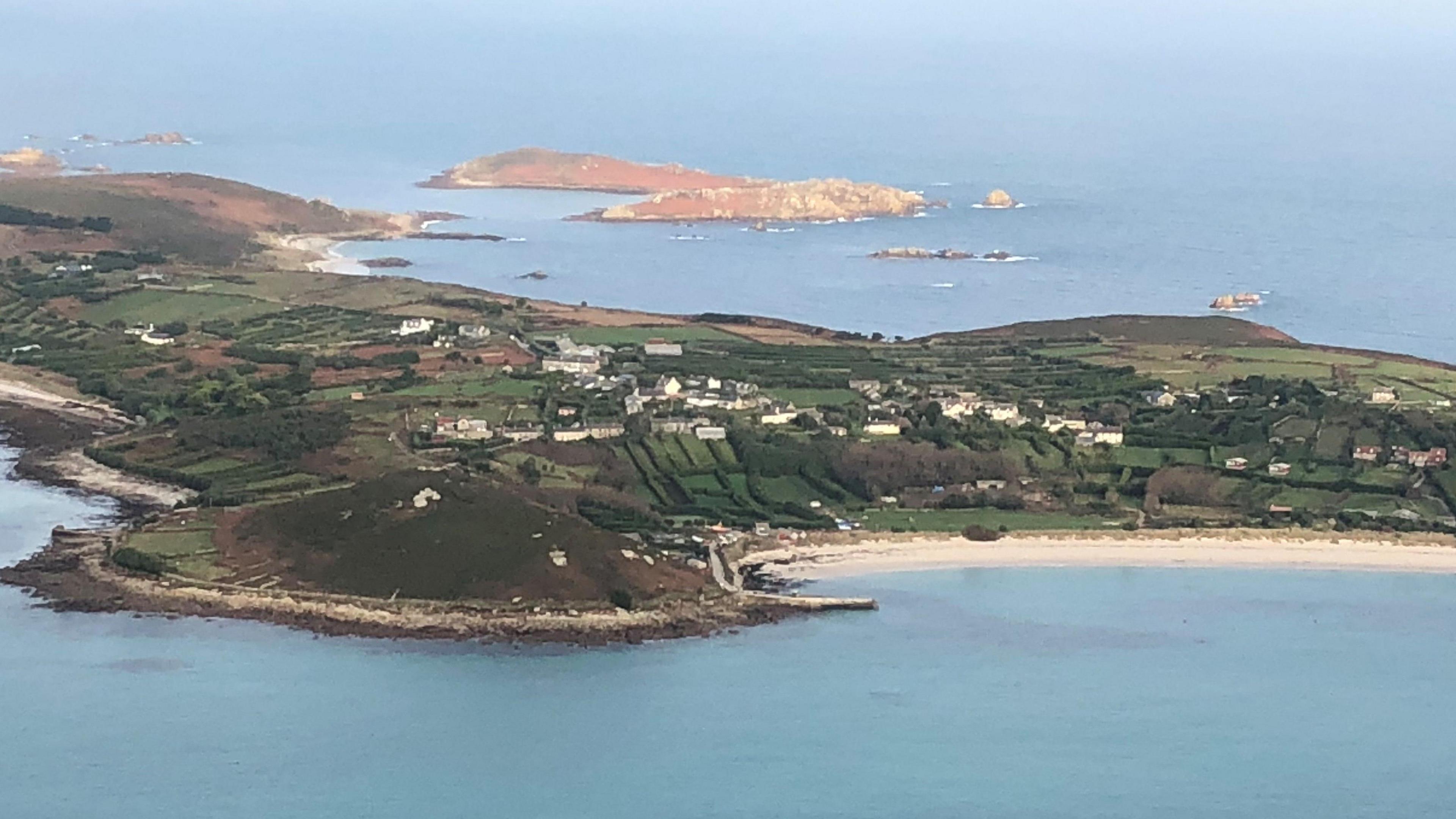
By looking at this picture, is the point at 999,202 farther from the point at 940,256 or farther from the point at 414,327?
the point at 414,327

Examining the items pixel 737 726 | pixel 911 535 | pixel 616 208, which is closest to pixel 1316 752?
pixel 737 726

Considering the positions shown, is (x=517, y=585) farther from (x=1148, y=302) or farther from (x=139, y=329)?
(x=1148, y=302)

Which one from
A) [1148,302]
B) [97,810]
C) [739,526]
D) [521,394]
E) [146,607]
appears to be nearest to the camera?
[97,810]

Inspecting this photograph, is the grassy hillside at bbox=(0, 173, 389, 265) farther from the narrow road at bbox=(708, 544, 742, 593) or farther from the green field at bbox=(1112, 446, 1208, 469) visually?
the narrow road at bbox=(708, 544, 742, 593)

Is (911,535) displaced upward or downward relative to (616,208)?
downward

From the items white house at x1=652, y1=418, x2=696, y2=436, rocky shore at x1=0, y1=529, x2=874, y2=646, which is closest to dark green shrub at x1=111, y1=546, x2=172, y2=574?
rocky shore at x1=0, y1=529, x2=874, y2=646

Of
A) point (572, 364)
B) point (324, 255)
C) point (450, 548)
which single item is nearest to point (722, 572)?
point (450, 548)

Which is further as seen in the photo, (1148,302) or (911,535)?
(1148,302)
